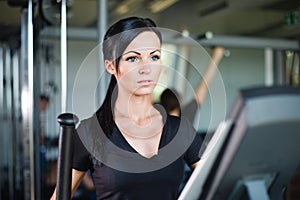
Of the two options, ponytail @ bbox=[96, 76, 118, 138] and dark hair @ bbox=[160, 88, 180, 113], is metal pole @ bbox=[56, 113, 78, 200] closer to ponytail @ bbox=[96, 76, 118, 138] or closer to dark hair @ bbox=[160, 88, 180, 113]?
ponytail @ bbox=[96, 76, 118, 138]

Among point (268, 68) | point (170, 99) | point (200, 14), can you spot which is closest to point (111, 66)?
point (170, 99)

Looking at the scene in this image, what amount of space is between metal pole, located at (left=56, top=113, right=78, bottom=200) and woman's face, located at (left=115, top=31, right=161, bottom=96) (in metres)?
0.27

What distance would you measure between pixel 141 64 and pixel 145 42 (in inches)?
2.8

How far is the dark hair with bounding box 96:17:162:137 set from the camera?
→ 4.41 feet

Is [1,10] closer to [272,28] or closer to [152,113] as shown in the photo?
[272,28]

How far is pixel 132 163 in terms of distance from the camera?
1.32 meters

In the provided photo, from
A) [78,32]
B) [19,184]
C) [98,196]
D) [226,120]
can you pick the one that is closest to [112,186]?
[98,196]

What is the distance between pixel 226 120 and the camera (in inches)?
29.3

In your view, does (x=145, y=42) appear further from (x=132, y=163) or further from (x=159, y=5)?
(x=159, y=5)

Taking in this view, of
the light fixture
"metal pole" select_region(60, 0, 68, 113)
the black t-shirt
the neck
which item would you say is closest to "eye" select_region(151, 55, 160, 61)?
the neck

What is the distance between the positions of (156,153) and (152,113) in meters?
0.14

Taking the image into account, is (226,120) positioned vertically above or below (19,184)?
above

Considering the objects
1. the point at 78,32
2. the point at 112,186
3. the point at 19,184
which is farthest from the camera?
the point at 19,184

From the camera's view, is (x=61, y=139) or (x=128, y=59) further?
(x=128, y=59)
